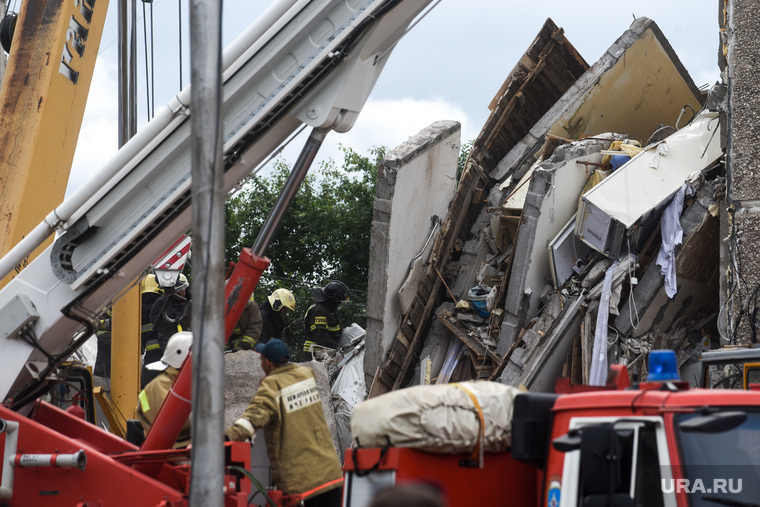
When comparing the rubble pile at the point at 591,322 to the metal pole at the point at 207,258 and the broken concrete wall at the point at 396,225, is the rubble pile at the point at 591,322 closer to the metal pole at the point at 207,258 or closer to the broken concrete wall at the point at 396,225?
the broken concrete wall at the point at 396,225

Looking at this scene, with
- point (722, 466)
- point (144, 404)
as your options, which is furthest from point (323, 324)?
point (722, 466)

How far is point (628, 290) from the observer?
8.45 m

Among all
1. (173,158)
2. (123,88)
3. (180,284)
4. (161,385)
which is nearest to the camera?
(173,158)

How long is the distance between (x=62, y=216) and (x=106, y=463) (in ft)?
4.86

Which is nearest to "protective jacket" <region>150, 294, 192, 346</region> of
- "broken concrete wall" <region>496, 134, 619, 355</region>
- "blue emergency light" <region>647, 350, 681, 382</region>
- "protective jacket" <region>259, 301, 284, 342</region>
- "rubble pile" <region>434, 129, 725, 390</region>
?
"protective jacket" <region>259, 301, 284, 342</region>

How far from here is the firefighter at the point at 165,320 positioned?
9875mm

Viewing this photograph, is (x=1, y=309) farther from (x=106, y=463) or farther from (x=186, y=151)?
(x=186, y=151)

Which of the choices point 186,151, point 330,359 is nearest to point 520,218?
point 330,359

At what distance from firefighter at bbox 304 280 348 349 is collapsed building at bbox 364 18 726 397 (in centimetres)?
116

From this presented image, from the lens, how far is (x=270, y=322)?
10617mm

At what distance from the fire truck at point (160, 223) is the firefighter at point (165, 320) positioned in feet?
14.6

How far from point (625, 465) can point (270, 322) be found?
7.78 metres

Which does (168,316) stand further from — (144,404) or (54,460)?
(54,460)

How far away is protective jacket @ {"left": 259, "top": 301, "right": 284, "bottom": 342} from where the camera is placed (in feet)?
34.5
